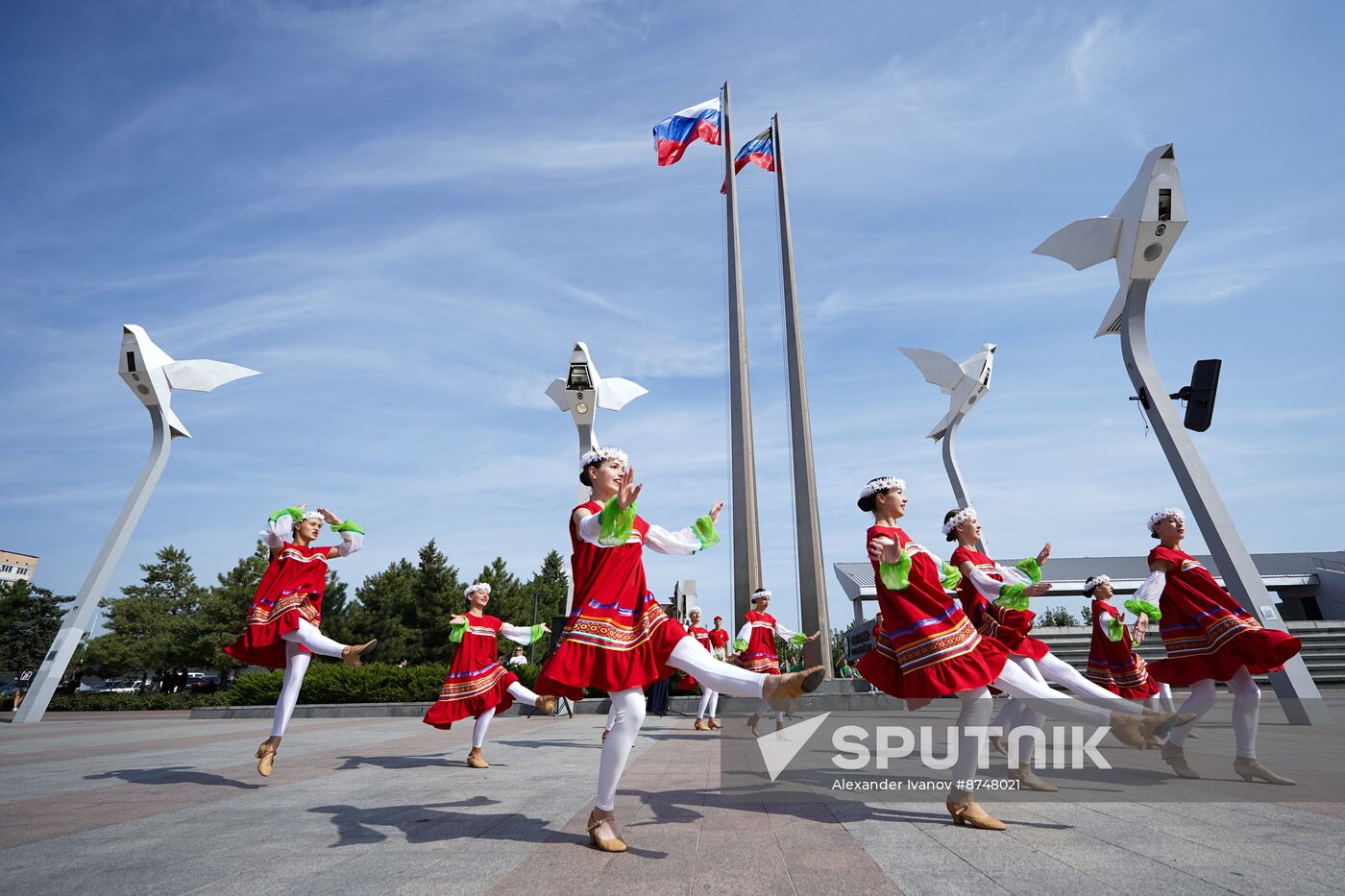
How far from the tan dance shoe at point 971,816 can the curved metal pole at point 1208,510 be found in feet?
33.1

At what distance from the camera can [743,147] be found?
2552 centimetres

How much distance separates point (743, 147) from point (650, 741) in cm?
2174

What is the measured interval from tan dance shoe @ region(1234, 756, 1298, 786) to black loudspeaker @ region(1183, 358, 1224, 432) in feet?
26.4

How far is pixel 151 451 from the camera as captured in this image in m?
18.2

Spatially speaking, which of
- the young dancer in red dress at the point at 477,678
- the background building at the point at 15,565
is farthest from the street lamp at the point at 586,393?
the background building at the point at 15,565

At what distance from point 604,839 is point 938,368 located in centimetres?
1707

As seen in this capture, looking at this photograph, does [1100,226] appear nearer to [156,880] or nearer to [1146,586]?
[1146,586]

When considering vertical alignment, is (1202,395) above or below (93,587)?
above

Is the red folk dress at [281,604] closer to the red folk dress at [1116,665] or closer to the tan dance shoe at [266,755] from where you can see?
the tan dance shoe at [266,755]

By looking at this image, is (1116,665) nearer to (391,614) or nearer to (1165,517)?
(1165,517)

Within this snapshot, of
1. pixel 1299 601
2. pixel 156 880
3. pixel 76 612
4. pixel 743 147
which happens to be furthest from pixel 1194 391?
pixel 1299 601

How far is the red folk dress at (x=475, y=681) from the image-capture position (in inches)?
324

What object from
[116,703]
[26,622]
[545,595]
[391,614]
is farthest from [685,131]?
[26,622]

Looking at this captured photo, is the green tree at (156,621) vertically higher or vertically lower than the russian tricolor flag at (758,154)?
lower
